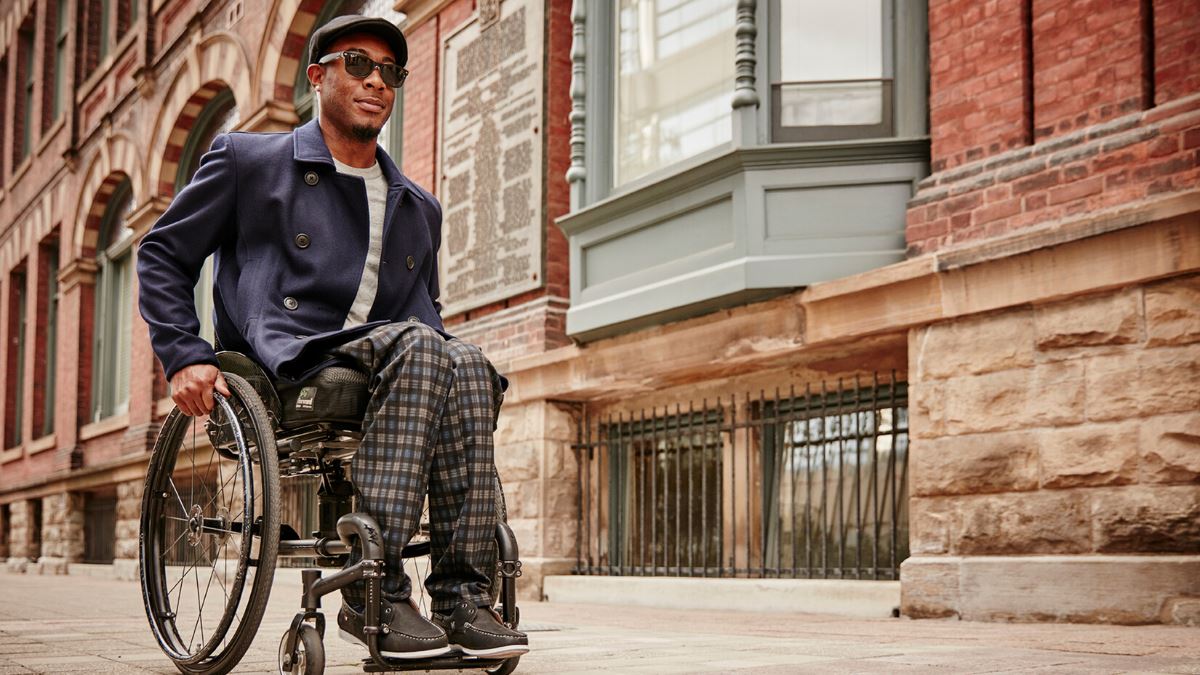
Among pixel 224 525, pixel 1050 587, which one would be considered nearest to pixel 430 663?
pixel 224 525

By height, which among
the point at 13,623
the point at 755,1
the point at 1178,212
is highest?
the point at 755,1

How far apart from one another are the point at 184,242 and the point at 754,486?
516 cm

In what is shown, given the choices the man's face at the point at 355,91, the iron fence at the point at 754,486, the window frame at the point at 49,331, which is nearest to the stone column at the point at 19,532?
the window frame at the point at 49,331

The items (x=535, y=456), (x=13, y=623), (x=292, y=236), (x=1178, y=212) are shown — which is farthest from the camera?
(x=535, y=456)

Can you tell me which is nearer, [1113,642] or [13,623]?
[1113,642]

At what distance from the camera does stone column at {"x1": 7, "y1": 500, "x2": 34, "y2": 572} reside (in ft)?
63.6

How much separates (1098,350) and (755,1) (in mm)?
2999

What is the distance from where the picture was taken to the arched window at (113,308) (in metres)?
17.4

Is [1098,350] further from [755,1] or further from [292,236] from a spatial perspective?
[292,236]

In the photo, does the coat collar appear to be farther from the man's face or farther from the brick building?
the brick building

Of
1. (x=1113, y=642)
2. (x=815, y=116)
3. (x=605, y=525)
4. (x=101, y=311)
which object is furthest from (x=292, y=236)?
(x=101, y=311)

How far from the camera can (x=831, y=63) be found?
7.00 m

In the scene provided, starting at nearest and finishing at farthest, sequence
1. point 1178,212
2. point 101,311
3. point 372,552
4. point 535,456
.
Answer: point 372,552 → point 1178,212 → point 535,456 → point 101,311

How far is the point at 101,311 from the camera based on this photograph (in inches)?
722
